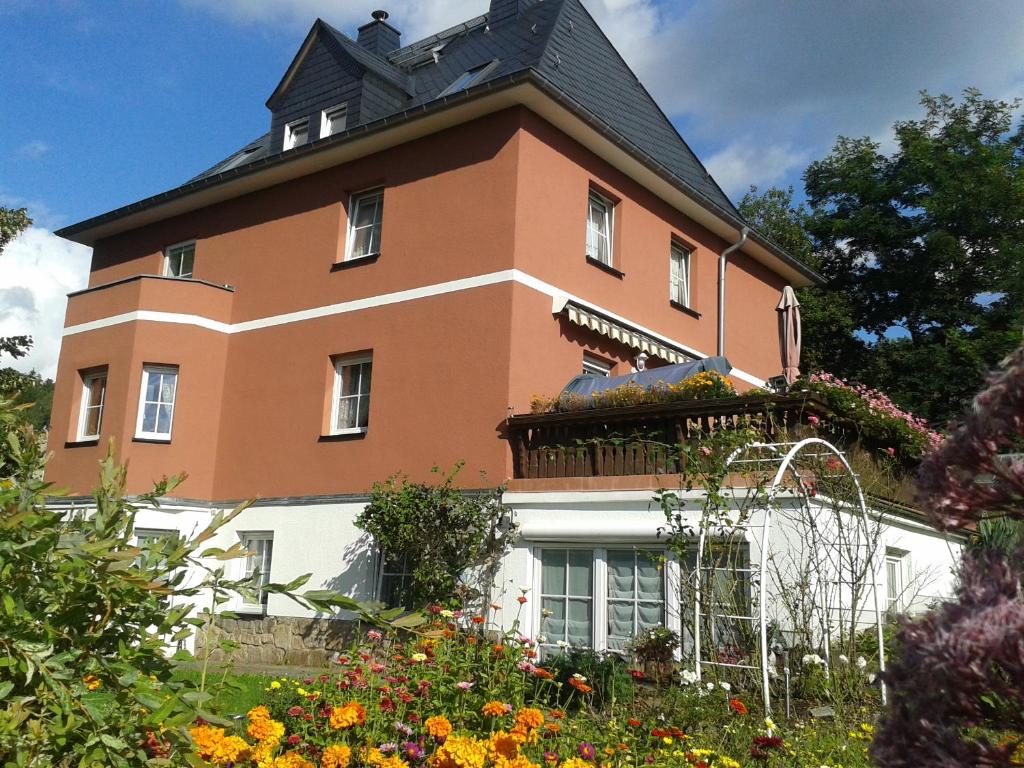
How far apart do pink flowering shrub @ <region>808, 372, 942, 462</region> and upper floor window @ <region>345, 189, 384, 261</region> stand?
731 centimetres

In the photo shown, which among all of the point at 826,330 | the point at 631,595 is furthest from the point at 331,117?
the point at 826,330

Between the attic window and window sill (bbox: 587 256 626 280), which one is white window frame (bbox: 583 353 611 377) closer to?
window sill (bbox: 587 256 626 280)

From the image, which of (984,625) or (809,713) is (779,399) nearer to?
(809,713)

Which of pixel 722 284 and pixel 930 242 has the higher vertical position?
pixel 930 242

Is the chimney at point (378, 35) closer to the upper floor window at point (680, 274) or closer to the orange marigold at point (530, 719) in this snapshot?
the upper floor window at point (680, 274)

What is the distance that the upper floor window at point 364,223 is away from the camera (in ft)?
53.2

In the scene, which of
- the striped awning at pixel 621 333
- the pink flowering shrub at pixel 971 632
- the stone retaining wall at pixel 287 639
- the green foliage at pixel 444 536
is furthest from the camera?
the striped awning at pixel 621 333

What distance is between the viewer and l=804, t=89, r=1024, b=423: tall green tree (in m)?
26.5

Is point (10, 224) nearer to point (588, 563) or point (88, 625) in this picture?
point (588, 563)

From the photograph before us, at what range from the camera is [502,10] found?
19.3 m

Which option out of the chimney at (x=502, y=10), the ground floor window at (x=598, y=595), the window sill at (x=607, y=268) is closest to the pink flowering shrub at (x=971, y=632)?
the ground floor window at (x=598, y=595)

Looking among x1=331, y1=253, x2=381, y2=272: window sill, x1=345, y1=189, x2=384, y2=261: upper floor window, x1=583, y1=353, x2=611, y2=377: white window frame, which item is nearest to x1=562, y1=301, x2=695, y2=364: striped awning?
x1=583, y1=353, x2=611, y2=377: white window frame

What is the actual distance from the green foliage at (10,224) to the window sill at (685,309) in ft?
40.4

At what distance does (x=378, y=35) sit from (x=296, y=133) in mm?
5278
